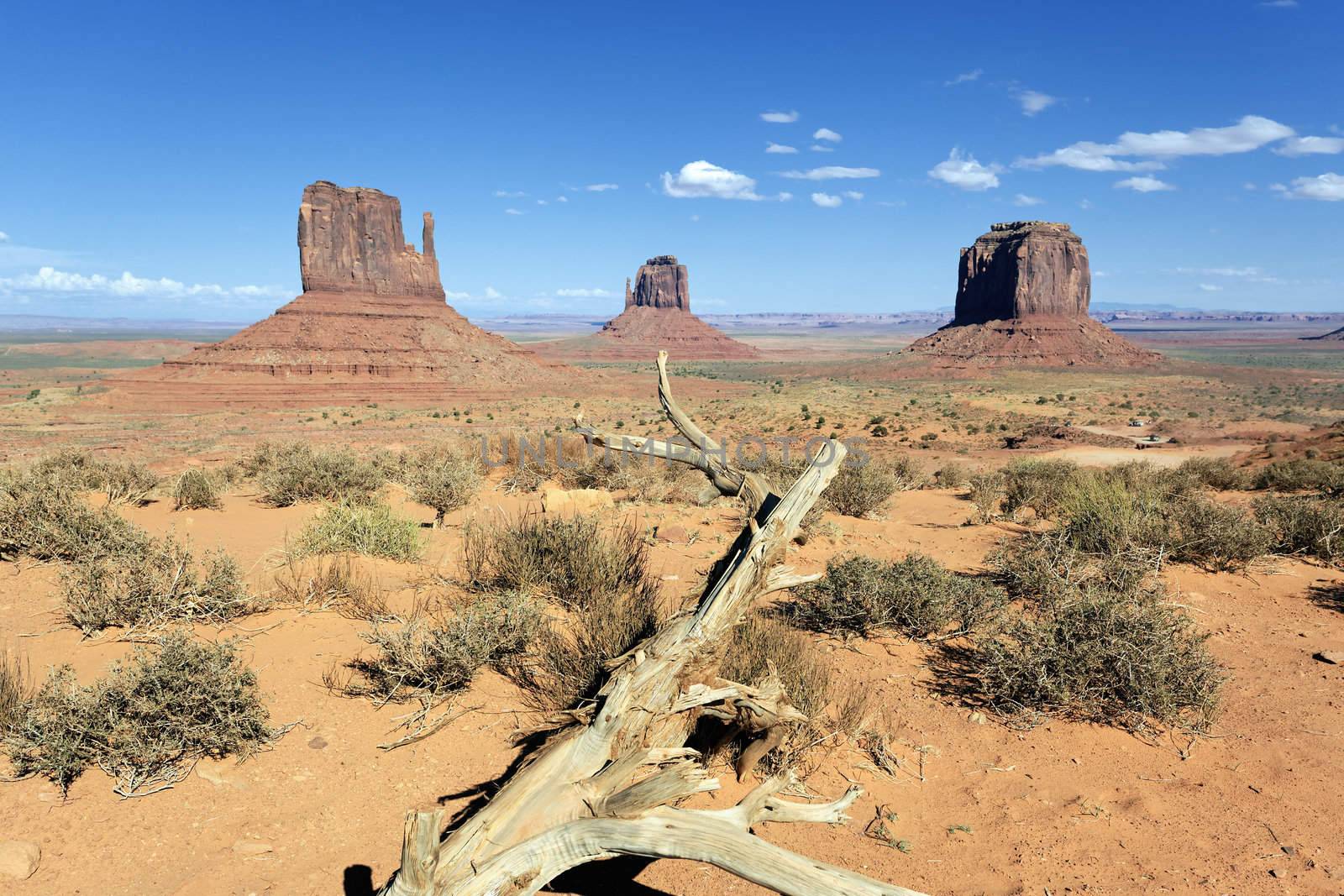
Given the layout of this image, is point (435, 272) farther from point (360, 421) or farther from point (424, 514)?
point (424, 514)

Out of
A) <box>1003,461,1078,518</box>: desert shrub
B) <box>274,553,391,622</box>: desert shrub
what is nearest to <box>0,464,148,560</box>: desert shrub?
<box>274,553,391,622</box>: desert shrub

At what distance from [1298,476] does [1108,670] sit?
11259 mm

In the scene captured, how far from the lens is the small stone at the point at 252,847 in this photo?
3.16 m

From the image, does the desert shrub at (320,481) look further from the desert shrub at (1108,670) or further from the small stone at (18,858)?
the desert shrub at (1108,670)

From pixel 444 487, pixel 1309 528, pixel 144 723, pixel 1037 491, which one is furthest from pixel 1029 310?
pixel 144 723

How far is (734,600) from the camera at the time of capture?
3.58 metres

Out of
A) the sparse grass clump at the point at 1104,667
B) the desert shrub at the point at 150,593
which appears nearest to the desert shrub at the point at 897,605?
the sparse grass clump at the point at 1104,667

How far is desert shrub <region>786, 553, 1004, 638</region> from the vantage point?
5.70 m

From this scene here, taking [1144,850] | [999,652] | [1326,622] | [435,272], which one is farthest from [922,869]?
[435,272]

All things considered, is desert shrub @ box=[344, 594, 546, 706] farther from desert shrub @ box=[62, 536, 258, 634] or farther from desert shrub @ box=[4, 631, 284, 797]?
desert shrub @ box=[62, 536, 258, 634]

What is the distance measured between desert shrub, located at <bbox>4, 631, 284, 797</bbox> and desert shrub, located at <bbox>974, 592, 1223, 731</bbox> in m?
4.63

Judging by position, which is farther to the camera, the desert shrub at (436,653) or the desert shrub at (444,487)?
the desert shrub at (444,487)

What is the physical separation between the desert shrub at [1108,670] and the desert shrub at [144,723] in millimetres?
4633

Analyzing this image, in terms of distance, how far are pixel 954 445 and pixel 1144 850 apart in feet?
91.4
